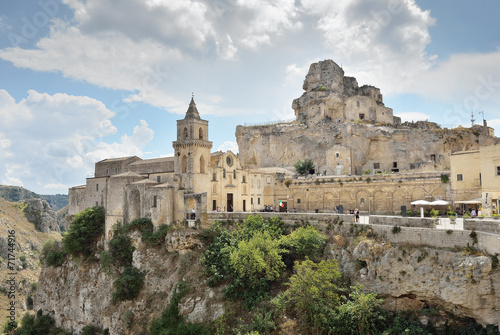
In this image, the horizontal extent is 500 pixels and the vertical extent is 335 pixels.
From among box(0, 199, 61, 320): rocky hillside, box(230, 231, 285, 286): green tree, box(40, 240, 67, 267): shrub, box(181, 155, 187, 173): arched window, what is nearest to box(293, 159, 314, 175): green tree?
box(181, 155, 187, 173): arched window

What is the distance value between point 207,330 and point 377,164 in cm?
3602

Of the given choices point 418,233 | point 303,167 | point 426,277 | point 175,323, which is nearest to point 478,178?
point 418,233

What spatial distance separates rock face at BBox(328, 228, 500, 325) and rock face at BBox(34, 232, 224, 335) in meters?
10.4

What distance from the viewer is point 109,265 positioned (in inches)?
1377

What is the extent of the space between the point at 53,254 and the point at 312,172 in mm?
34427

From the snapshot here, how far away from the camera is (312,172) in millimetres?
52656

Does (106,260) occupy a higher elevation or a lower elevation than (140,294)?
higher

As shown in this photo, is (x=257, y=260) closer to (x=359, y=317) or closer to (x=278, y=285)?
(x=278, y=285)

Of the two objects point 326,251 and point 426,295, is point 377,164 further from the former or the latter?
point 426,295

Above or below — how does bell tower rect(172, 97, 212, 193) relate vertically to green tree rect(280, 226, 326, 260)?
above

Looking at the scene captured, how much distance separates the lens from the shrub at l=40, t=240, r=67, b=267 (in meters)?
42.8

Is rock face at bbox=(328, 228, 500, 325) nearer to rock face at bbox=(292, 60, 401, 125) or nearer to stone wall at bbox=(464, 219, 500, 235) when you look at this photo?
stone wall at bbox=(464, 219, 500, 235)


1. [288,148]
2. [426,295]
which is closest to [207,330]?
[426,295]

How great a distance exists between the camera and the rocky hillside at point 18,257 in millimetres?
56034
